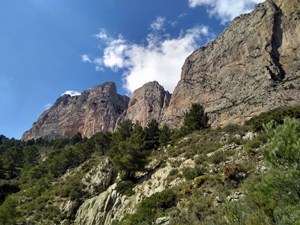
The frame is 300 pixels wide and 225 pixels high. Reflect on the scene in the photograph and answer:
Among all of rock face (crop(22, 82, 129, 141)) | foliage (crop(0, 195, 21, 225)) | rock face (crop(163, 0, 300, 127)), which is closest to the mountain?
rock face (crop(163, 0, 300, 127))

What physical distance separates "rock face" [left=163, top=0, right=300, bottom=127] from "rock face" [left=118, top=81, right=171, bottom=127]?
1530 centimetres

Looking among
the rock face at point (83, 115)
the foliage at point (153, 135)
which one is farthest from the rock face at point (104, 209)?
the rock face at point (83, 115)

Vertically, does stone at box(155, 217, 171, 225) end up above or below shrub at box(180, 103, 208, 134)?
below

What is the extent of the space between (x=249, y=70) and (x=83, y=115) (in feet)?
328

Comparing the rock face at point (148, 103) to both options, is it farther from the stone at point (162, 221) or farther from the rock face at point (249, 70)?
the stone at point (162, 221)

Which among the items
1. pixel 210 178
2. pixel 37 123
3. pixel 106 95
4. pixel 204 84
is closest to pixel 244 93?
pixel 204 84

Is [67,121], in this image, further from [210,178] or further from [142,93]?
[210,178]

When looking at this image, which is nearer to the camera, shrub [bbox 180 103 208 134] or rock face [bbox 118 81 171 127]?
shrub [bbox 180 103 208 134]

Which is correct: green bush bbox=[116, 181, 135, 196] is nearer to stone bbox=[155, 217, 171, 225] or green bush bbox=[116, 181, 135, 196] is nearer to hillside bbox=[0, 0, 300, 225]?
hillside bbox=[0, 0, 300, 225]

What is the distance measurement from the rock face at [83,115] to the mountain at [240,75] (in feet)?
3.38

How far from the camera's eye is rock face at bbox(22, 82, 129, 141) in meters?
111

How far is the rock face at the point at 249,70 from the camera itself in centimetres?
4988

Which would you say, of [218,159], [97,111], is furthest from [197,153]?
[97,111]

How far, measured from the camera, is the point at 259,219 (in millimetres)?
5609
